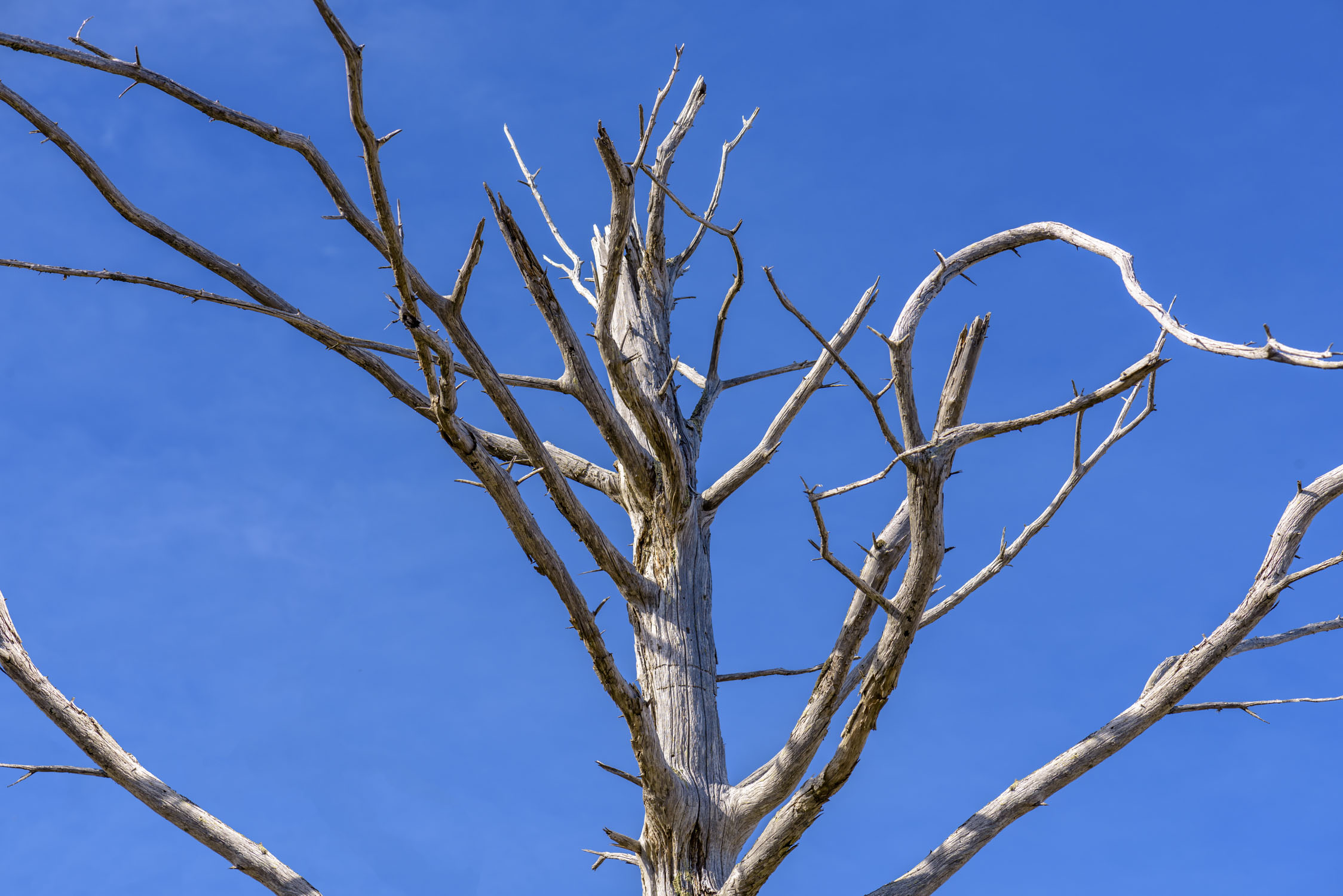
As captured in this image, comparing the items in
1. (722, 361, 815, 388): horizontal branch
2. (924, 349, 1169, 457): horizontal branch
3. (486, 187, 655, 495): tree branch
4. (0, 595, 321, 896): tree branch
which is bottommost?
(0, 595, 321, 896): tree branch

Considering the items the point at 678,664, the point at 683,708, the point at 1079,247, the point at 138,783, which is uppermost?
the point at 1079,247

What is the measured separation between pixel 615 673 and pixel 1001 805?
1.35 m

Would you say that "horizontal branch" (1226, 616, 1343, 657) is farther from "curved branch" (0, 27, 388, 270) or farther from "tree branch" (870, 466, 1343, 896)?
"curved branch" (0, 27, 388, 270)

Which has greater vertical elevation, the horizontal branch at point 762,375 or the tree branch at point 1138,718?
the horizontal branch at point 762,375

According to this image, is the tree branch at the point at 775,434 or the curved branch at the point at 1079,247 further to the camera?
the tree branch at the point at 775,434

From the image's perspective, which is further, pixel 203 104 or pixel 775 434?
pixel 775 434

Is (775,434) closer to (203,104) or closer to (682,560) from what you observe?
(682,560)

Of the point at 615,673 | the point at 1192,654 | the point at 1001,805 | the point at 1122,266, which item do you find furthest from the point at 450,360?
the point at 1192,654

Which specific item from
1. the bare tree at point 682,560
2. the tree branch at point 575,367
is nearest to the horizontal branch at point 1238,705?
the bare tree at point 682,560

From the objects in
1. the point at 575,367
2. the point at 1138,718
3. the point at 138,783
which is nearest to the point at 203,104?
the point at 575,367

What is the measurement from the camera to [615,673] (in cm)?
312

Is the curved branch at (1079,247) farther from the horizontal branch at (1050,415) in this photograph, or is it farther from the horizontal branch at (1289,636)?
the horizontal branch at (1289,636)

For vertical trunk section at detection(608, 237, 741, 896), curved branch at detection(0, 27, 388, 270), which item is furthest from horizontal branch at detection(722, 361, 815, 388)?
curved branch at detection(0, 27, 388, 270)

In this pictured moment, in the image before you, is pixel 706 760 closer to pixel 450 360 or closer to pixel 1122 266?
pixel 450 360
